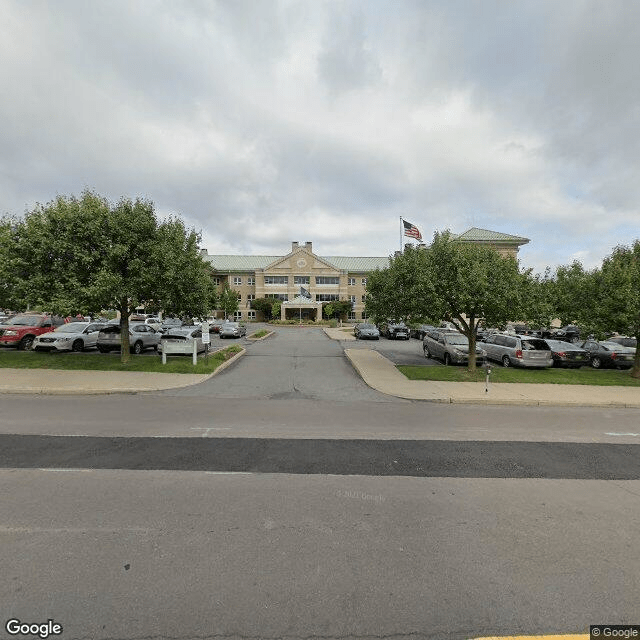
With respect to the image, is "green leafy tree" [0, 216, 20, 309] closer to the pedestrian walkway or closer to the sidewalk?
the pedestrian walkway

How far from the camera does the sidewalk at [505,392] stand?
10.9 metres

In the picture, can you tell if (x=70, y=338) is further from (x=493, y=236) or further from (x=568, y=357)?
(x=493, y=236)

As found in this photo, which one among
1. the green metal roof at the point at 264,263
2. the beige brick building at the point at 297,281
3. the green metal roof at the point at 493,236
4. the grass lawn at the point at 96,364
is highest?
the green metal roof at the point at 493,236

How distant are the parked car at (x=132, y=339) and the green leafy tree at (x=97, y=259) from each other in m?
5.71

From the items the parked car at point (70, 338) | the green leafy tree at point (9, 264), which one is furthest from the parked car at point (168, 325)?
the green leafy tree at point (9, 264)

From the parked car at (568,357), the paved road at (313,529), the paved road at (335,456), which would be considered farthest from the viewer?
the parked car at (568,357)

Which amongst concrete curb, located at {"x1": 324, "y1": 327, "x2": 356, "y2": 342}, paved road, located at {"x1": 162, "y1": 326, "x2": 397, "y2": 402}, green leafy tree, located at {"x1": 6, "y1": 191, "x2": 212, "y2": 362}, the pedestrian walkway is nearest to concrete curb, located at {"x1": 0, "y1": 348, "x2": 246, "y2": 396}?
the pedestrian walkway

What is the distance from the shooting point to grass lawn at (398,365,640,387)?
45.9 ft

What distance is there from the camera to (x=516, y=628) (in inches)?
107

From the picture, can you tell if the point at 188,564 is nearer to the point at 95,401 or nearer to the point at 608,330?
the point at 95,401

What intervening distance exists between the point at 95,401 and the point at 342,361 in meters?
11.1

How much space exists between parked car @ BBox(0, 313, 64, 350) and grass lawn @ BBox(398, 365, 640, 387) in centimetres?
1920

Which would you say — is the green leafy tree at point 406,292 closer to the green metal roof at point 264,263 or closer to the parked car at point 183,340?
the parked car at point 183,340

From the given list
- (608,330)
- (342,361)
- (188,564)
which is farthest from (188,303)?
(608,330)
